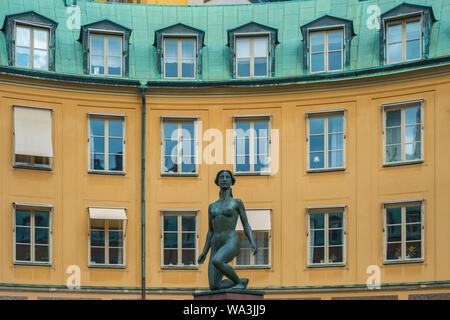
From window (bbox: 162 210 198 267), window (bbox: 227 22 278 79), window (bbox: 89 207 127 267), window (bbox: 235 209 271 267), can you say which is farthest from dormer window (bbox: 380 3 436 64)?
window (bbox: 89 207 127 267)

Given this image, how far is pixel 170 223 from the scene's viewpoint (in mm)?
46656

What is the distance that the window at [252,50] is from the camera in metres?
47.7

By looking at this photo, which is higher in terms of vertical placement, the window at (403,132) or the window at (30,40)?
the window at (30,40)

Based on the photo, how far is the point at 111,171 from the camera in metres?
46.8

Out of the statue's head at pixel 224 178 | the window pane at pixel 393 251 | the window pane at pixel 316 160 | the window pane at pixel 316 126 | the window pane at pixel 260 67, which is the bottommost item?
the window pane at pixel 393 251

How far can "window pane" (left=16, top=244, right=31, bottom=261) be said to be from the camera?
1764 inches

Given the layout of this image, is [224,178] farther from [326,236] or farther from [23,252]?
[23,252]

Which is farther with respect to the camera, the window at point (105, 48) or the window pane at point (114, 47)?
the window pane at point (114, 47)

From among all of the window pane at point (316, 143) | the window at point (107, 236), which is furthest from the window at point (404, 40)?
the window at point (107, 236)

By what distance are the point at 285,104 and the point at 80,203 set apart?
30.4 ft

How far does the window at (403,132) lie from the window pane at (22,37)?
14.7 meters

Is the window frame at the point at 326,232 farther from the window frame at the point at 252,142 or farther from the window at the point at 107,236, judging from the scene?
the window at the point at 107,236

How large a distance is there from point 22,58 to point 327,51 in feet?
40.8

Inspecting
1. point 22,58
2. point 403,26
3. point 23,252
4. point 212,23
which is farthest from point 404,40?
point 23,252
